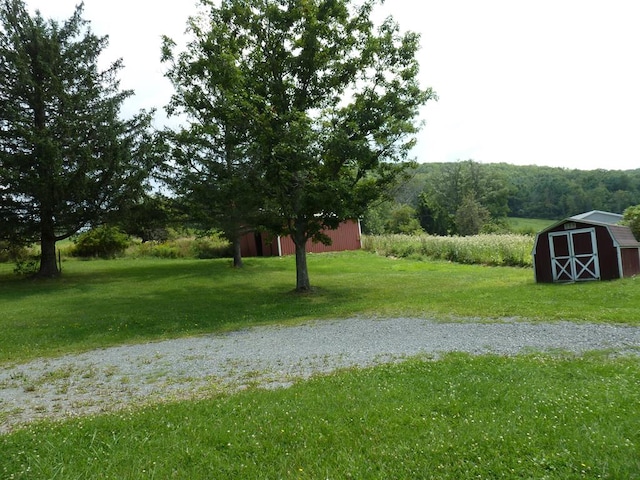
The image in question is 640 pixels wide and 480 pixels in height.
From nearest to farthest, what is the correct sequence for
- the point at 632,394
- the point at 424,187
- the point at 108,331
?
1. the point at 632,394
2. the point at 108,331
3. the point at 424,187

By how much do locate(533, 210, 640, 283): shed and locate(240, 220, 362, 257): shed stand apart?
20.0 metres

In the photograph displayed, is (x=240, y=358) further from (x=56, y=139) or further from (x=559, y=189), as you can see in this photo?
(x=559, y=189)

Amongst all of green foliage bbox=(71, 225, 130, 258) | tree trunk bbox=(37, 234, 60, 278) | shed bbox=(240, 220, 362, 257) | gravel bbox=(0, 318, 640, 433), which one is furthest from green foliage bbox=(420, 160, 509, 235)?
gravel bbox=(0, 318, 640, 433)

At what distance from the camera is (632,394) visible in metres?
5.11

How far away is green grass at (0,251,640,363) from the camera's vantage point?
1212cm

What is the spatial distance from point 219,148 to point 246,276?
23.1 feet

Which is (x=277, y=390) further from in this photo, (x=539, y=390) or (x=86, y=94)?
(x=86, y=94)

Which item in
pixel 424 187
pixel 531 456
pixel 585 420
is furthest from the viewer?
pixel 424 187

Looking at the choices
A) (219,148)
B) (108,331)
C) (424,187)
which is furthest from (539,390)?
(424,187)

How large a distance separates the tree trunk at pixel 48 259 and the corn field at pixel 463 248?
2285 cm

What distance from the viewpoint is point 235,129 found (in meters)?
18.8

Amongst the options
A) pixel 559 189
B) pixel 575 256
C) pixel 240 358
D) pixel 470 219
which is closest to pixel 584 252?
pixel 575 256

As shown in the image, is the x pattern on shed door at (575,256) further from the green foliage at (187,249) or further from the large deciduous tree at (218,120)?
the green foliage at (187,249)

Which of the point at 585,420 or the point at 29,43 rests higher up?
the point at 29,43
